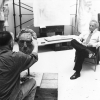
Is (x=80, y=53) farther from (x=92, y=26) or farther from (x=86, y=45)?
(x=92, y=26)

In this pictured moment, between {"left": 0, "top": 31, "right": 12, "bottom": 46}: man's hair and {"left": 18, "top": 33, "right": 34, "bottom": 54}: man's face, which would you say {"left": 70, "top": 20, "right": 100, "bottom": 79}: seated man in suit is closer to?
{"left": 18, "top": 33, "right": 34, "bottom": 54}: man's face

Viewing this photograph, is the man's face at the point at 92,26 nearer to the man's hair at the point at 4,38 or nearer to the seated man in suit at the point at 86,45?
the seated man in suit at the point at 86,45

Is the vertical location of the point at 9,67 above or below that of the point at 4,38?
below

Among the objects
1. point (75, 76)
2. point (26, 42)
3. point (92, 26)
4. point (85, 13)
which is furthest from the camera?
point (85, 13)

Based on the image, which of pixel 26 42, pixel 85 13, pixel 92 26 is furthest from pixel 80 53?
pixel 85 13

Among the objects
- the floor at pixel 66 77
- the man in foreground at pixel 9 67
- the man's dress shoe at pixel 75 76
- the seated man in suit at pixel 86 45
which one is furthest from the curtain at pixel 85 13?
the man in foreground at pixel 9 67

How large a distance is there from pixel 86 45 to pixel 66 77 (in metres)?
0.69

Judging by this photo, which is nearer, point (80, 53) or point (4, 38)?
point (4, 38)

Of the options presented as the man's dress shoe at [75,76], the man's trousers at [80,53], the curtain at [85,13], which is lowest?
the man's dress shoe at [75,76]

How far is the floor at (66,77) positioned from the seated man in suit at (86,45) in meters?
0.20

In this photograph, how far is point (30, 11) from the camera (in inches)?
207

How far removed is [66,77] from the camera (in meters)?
2.78

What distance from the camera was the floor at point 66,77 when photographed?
222cm

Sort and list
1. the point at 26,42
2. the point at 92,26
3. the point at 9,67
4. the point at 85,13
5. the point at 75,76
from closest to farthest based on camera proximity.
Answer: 1. the point at 9,67
2. the point at 26,42
3. the point at 75,76
4. the point at 92,26
5. the point at 85,13
